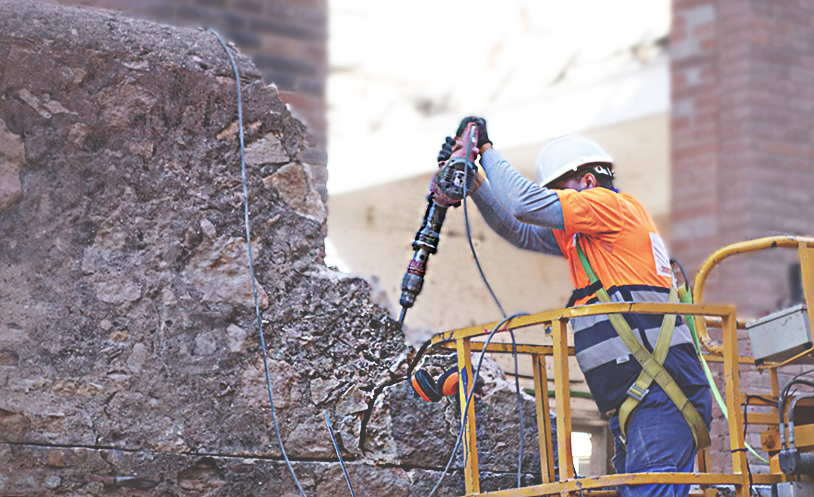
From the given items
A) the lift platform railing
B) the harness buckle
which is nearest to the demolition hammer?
the harness buckle

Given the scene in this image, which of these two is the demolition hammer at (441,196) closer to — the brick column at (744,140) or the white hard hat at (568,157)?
the white hard hat at (568,157)

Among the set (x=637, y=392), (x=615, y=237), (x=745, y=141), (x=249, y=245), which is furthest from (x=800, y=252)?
(x=745, y=141)

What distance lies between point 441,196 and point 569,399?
0.78m

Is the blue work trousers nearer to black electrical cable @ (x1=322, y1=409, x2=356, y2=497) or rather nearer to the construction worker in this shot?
the construction worker

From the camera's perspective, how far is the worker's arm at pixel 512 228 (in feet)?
12.3

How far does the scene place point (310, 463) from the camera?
3.73 m

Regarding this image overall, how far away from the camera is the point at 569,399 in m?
3.16

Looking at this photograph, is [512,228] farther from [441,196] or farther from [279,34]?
[279,34]

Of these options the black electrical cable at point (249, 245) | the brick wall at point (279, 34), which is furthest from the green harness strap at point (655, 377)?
the brick wall at point (279, 34)

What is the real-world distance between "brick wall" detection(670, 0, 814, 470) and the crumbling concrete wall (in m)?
4.79

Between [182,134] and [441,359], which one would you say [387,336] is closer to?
[441,359]

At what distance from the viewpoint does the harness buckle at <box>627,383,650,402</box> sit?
3236 millimetres

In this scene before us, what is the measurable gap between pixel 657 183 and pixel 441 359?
7.47 metres

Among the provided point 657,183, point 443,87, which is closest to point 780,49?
point 657,183
